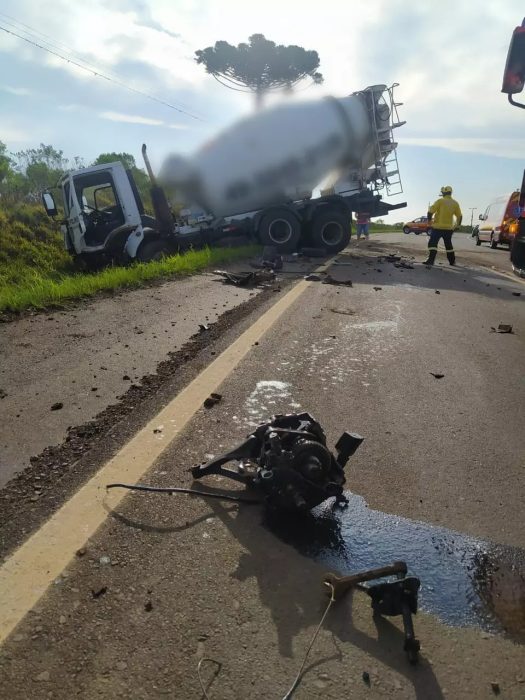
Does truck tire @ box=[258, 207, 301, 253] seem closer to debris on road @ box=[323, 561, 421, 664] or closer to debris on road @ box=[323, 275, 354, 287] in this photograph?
debris on road @ box=[323, 275, 354, 287]

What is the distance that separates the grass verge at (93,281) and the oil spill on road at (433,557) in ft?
16.2

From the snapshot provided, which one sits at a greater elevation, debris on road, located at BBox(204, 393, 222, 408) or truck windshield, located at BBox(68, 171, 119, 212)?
truck windshield, located at BBox(68, 171, 119, 212)

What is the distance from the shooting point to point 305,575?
6.22 ft

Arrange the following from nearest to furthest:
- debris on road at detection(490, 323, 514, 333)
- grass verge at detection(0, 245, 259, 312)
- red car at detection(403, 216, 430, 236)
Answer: debris on road at detection(490, 323, 514, 333)
grass verge at detection(0, 245, 259, 312)
red car at detection(403, 216, 430, 236)

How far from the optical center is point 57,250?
1650 cm

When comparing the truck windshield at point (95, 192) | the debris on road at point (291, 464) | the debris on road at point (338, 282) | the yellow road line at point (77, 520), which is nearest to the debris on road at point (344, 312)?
the debris on road at point (338, 282)

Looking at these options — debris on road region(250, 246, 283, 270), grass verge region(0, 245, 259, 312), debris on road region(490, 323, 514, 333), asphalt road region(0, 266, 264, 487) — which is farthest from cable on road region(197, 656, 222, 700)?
debris on road region(250, 246, 283, 270)

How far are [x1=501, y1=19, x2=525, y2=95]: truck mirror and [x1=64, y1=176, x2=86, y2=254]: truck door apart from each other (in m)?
9.53

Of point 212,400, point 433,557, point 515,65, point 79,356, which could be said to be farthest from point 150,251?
point 433,557

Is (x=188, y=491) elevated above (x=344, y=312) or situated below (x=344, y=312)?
above

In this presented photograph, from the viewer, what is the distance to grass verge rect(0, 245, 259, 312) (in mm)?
6395

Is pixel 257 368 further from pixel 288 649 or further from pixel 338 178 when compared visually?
pixel 338 178

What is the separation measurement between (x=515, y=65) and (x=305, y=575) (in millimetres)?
4677

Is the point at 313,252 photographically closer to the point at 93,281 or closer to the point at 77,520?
the point at 93,281
